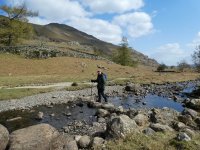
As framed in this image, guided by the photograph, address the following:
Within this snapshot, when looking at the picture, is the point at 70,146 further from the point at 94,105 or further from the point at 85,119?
the point at 94,105

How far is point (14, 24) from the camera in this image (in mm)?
85062

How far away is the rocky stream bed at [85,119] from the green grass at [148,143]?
43 cm

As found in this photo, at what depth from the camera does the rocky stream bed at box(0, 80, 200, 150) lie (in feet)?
45.7

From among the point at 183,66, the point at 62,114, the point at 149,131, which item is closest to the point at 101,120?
the point at 62,114

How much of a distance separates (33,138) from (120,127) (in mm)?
4256

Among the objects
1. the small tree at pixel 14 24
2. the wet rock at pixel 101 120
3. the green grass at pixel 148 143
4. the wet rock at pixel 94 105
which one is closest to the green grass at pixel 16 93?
the wet rock at pixel 94 105

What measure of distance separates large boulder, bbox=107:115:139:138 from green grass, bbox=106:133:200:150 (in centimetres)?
38

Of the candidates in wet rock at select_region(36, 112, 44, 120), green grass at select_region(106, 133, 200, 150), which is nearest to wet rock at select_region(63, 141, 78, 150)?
green grass at select_region(106, 133, 200, 150)

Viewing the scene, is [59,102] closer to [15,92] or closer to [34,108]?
[34,108]

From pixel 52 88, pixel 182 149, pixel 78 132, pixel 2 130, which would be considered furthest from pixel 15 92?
pixel 182 149

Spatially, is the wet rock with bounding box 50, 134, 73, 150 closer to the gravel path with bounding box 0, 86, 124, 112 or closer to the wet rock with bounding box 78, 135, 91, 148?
the wet rock with bounding box 78, 135, 91, 148

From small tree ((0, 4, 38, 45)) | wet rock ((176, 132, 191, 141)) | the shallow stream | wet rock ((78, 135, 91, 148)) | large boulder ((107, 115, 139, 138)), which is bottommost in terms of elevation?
the shallow stream

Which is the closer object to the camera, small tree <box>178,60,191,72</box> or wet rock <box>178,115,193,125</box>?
wet rock <box>178,115,193,125</box>

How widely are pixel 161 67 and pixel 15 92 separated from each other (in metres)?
81.7
